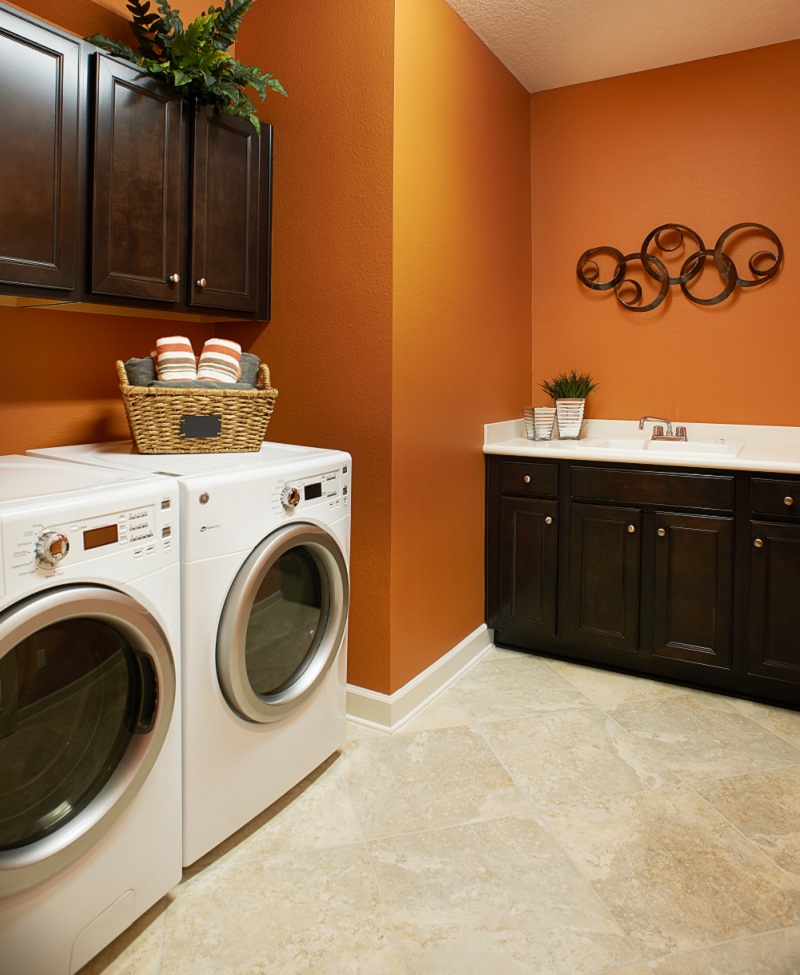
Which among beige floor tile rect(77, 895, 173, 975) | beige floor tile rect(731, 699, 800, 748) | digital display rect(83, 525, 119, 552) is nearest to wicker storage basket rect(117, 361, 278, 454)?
digital display rect(83, 525, 119, 552)

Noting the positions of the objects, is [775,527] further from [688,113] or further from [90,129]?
[90,129]

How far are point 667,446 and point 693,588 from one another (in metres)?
0.71

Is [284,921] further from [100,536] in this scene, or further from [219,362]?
[219,362]

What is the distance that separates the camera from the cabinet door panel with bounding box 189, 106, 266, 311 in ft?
6.97

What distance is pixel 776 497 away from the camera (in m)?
2.42

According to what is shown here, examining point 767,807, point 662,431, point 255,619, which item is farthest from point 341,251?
point 767,807

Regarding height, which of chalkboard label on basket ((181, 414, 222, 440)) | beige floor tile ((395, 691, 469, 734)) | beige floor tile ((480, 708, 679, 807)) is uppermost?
chalkboard label on basket ((181, 414, 222, 440))

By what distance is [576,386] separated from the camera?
3.19m

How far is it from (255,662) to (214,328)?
144 centimetres

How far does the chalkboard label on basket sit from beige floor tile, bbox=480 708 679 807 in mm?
1347

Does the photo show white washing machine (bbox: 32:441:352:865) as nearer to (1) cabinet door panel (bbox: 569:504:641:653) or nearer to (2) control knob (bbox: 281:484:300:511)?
(2) control knob (bbox: 281:484:300:511)

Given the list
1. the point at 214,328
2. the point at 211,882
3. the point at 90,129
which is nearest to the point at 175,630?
the point at 211,882

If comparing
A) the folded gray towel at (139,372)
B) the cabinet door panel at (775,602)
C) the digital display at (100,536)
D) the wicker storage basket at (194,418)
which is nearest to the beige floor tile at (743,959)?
the cabinet door panel at (775,602)

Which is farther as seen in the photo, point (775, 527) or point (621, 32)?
point (621, 32)
